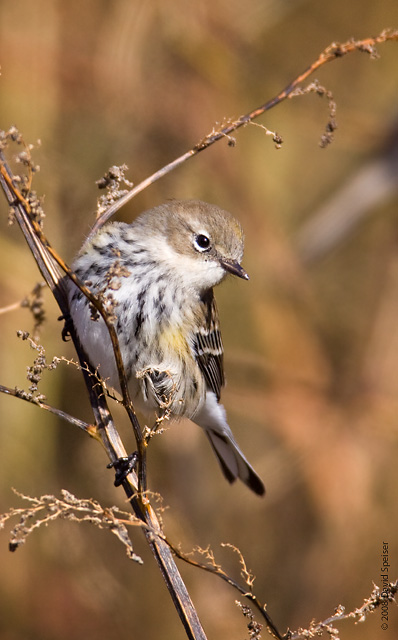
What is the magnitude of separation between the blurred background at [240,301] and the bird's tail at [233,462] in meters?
0.55

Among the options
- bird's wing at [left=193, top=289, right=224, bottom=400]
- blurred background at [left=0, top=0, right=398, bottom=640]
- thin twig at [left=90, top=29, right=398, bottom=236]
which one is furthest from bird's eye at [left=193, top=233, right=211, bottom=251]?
thin twig at [left=90, top=29, right=398, bottom=236]

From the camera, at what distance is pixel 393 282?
4797 mm

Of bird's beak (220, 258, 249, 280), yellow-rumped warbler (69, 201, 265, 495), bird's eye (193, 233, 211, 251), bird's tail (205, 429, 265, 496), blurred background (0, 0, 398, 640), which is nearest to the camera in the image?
yellow-rumped warbler (69, 201, 265, 495)

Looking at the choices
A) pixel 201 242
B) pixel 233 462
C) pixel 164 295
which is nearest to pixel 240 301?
pixel 233 462

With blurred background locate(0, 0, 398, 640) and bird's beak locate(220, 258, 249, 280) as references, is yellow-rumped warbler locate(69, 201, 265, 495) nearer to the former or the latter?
bird's beak locate(220, 258, 249, 280)

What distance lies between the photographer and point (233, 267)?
109 inches

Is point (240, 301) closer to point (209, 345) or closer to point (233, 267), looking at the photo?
point (209, 345)

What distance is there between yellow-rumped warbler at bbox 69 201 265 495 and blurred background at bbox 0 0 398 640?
2.79 ft

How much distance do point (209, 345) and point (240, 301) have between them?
5.74 ft

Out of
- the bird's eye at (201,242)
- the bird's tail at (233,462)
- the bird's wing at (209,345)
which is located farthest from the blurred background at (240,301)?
the bird's eye at (201,242)

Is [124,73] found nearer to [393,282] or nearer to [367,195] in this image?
[367,195]

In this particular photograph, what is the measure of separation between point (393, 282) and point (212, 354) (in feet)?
7.05

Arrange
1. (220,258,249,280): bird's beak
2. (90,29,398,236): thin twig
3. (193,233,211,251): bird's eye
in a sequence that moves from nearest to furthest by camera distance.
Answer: (90,29,398,236): thin twig → (220,258,249,280): bird's beak → (193,233,211,251): bird's eye

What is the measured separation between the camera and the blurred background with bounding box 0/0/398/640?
3.77 metres
